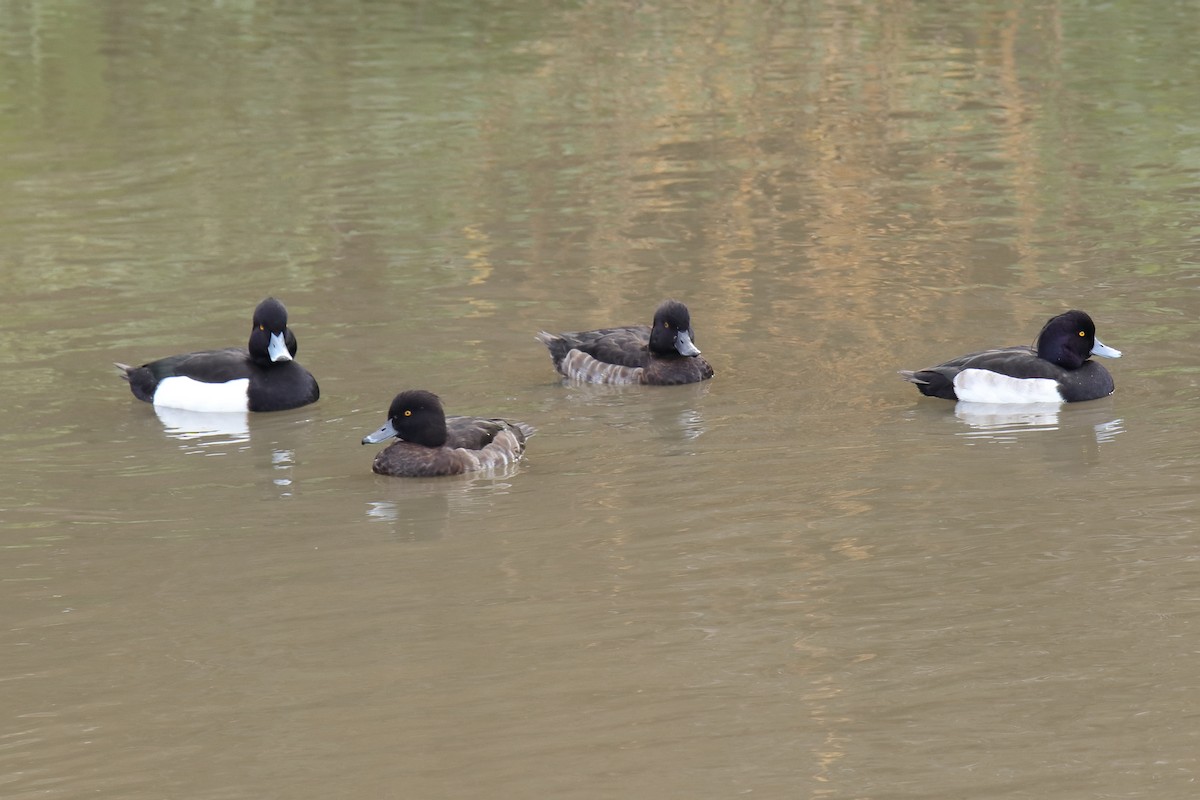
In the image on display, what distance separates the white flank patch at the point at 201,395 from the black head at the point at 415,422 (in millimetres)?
2510

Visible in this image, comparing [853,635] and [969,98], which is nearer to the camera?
[853,635]

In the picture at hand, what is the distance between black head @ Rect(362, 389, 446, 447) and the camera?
41.7 feet

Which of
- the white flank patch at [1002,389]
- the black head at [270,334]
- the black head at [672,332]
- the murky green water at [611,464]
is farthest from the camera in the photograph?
the black head at [672,332]

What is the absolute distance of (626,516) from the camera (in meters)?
11.3

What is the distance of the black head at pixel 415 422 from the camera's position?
1271cm

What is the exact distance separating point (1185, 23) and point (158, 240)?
72.9 feet

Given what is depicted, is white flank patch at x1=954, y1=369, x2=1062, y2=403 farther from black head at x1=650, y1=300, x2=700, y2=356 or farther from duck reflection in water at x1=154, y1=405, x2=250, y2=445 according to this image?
duck reflection in water at x1=154, y1=405, x2=250, y2=445

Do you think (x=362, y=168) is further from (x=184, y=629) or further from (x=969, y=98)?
(x=184, y=629)

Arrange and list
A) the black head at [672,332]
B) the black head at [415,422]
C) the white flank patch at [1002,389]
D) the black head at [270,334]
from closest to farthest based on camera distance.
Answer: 1. the black head at [415,422]
2. the white flank patch at [1002,389]
3. the black head at [270,334]
4. the black head at [672,332]

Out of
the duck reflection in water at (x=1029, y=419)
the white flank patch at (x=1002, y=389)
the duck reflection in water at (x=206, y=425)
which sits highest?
the white flank patch at (x=1002, y=389)

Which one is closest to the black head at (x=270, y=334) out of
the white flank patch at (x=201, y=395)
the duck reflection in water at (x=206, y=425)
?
the white flank patch at (x=201, y=395)

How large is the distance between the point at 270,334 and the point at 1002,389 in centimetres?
576

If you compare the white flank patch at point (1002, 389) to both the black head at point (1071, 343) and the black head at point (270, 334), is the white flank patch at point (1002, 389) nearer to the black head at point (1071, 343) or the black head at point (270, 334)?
the black head at point (1071, 343)

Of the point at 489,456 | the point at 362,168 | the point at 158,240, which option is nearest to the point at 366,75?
the point at 362,168
